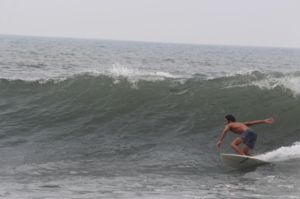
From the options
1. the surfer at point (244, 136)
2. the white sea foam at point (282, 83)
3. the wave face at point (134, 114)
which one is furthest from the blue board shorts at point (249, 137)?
the white sea foam at point (282, 83)

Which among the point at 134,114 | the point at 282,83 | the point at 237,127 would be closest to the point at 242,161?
the point at 237,127

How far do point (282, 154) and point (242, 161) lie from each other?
1414 mm

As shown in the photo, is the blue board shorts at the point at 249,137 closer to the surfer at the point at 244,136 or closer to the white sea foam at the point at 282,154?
the surfer at the point at 244,136

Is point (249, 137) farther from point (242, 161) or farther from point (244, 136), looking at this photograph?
point (242, 161)

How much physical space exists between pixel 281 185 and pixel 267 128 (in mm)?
5623

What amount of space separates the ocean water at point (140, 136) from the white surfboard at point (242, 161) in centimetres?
21

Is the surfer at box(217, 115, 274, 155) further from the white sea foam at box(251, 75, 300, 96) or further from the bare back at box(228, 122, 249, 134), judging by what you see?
the white sea foam at box(251, 75, 300, 96)

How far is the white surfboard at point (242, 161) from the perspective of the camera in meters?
13.4

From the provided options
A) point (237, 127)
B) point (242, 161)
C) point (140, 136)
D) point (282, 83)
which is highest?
point (282, 83)

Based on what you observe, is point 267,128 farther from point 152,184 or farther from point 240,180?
point 152,184

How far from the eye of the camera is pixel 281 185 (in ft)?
38.1

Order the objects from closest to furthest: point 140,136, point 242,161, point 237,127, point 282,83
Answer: point 242,161, point 237,127, point 140,136, point 282,83

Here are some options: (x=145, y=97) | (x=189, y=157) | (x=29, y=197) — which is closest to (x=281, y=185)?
(x=189, y=157)

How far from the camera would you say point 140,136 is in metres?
17.2
